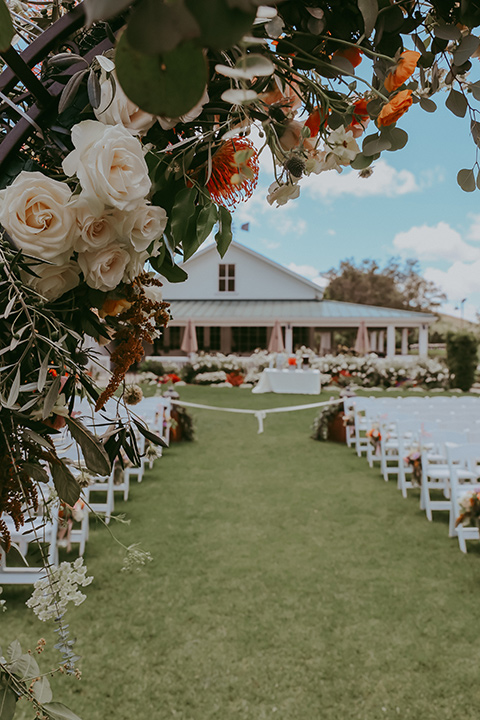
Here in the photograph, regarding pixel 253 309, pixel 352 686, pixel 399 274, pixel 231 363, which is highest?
pixel 399 274

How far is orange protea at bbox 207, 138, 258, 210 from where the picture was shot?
947 mm

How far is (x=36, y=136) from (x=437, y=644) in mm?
4168

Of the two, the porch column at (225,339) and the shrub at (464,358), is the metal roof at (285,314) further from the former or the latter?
the shrub at (464,358)

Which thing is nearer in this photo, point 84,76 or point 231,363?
point 84,76

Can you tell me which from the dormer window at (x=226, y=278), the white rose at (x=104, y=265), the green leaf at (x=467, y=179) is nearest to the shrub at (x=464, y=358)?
the dormer window at (x=226, y=278)

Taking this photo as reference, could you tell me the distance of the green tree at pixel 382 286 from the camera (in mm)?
51844

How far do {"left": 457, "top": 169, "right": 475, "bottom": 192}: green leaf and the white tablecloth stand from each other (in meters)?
17.8

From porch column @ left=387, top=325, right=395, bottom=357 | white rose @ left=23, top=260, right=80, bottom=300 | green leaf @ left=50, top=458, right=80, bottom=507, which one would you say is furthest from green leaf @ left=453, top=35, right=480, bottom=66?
porch column @ left=387, top=325, right=395, bottom=357

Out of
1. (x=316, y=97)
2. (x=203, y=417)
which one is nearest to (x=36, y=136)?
(x=316, y=97)

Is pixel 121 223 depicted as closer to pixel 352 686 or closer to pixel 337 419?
pixel 352 686

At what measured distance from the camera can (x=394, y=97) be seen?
2.54ft

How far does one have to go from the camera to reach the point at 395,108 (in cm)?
76

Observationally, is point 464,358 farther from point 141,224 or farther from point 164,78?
point 164,78

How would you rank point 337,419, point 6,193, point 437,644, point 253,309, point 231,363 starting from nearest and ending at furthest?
point 6,193, point 437,644, point 337,419, point 231,363, point 253,309
